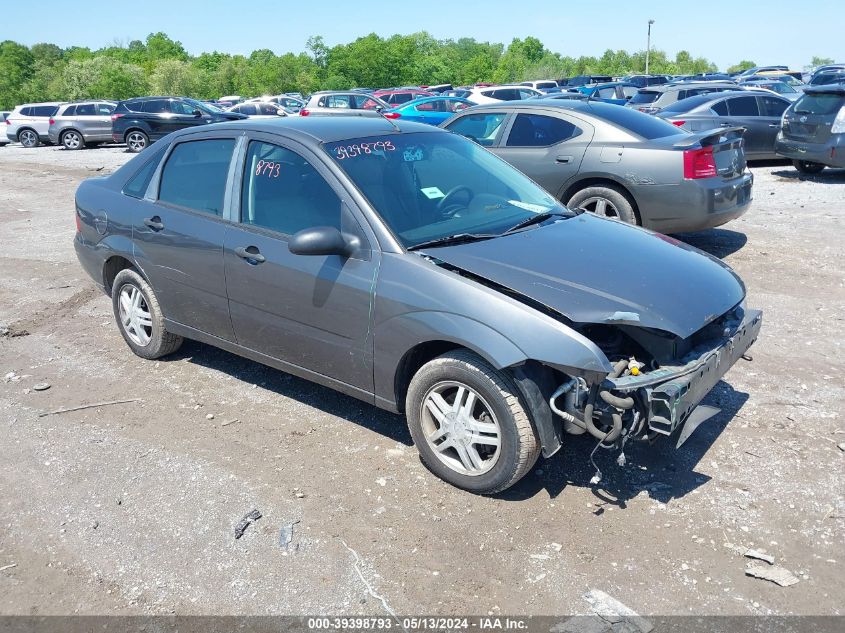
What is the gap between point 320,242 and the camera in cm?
404

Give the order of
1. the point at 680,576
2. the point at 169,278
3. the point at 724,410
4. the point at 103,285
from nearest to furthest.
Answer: the point at 680,576
the point at 724,410
the point at 169,278
the point at 103,285

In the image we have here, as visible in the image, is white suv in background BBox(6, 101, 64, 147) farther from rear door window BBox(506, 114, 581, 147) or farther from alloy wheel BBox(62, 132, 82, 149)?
rear door window BBox(506, 114, 581, 147)

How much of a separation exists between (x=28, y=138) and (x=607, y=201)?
2733 cm

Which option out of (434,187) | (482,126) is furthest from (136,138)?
(434,187)

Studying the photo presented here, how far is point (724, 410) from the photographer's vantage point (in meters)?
4.78

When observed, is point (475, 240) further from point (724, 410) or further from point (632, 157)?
point (632, 157)

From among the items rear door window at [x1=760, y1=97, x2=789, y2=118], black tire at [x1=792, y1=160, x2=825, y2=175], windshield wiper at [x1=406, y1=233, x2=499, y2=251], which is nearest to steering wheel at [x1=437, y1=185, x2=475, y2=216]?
windshield wiper at [x1=406, y1=233, x2=499, y2=251]

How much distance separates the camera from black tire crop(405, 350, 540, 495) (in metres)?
3.65

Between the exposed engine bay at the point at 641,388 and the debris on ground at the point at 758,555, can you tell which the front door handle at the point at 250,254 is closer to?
the exposed engine bay at the point at 641,388

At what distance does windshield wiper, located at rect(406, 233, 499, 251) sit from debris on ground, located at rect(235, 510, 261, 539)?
1.58 metres

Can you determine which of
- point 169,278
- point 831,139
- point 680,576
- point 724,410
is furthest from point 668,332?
point 831,139

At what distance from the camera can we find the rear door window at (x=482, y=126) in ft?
29.9

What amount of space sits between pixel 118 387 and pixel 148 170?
5.18 feet

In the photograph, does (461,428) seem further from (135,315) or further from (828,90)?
(828,90)
